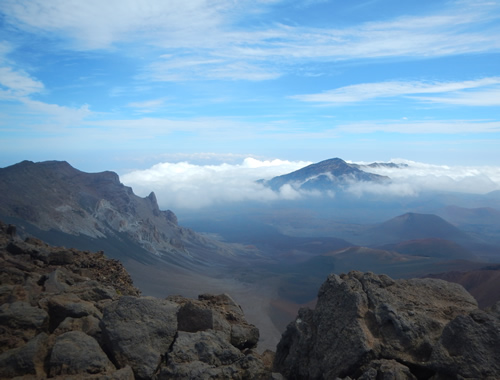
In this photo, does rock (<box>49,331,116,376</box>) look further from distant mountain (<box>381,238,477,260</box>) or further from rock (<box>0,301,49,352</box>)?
distant mountain (<box>381,238,477,260</box>)

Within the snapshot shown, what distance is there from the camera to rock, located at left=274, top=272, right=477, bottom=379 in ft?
24.8

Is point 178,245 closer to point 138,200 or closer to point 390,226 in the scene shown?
point 138,200

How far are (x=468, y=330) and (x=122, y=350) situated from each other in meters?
6.44

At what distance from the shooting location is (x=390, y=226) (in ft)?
609

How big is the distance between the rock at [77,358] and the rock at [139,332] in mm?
356

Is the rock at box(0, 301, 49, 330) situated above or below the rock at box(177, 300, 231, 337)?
Result: above

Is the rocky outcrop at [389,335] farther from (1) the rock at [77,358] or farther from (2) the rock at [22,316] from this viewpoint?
(2) the rock at [22,316]

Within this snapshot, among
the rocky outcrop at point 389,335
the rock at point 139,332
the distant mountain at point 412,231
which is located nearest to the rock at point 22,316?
the rock at point 139,332

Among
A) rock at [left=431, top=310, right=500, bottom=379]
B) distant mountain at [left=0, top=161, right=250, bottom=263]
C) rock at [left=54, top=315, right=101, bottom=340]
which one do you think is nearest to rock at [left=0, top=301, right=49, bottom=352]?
rock at [left=54, top=315, right=101, bottom=340]

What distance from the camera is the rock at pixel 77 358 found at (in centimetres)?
761

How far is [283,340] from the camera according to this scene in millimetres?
9492

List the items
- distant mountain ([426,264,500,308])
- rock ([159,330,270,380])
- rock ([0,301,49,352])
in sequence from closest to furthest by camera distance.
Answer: rock ([159,330,270,380]) → rock ([0,301,49,352]) → distant mountain ([426,264,500,308])

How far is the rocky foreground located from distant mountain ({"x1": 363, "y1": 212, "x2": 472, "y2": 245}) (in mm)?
162537

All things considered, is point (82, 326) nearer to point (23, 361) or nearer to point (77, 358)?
point (77, 358)
